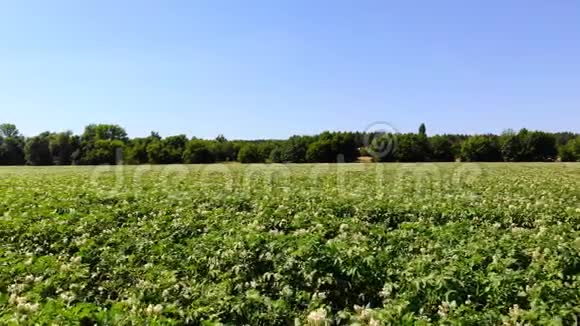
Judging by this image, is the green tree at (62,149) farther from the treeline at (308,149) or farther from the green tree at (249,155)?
the green tree at (249,155)

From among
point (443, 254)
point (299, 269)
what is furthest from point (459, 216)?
point (299, 269)

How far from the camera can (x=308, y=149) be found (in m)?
78.4

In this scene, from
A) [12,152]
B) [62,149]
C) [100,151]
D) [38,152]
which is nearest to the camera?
[100,151]

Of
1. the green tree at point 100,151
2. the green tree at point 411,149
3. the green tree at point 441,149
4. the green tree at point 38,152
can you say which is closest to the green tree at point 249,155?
the green tree at point 100,151

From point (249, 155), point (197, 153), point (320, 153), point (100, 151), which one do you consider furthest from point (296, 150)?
point (100, 151)

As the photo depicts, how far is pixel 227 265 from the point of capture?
20.5 ft

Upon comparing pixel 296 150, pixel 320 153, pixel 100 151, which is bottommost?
pixel 320 153

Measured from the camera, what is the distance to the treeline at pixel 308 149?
7556 centimetres

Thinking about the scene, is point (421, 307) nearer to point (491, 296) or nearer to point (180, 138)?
point (491, 296)

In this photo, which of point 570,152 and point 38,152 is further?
point 38,152

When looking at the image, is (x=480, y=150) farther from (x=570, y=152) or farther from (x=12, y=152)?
(x=12, y=152)

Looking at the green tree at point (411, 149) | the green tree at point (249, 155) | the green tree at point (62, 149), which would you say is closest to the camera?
the green tree at point (411, 149)

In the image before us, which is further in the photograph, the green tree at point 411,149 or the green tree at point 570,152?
the green tree at point 411,149

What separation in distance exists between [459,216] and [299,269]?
17.1 feet
